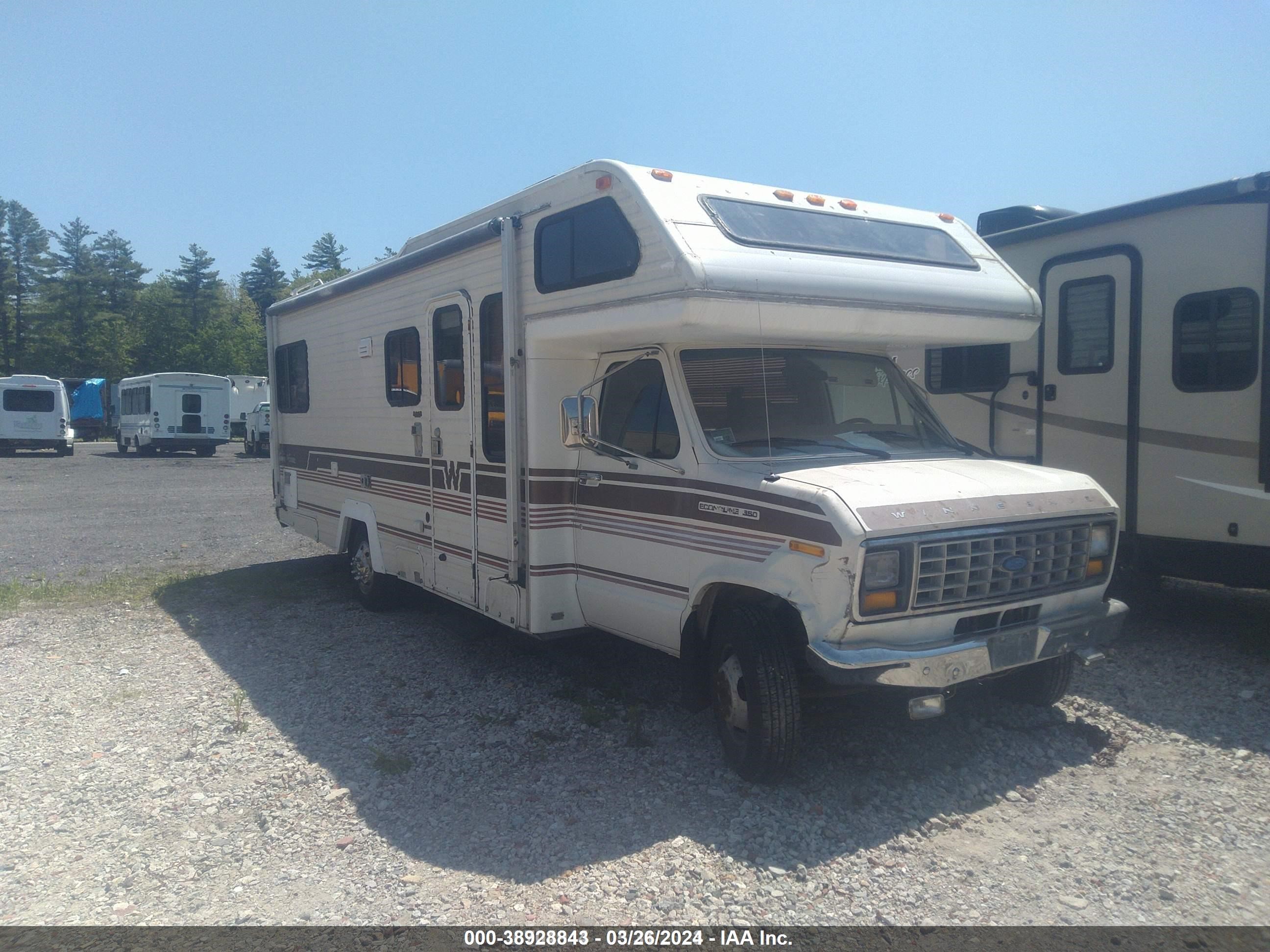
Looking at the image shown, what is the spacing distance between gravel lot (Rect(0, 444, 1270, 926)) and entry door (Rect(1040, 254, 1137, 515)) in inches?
55.0

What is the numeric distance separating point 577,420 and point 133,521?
12.4 meters

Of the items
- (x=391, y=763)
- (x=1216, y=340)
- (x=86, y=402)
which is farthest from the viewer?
(x=86, y=402)

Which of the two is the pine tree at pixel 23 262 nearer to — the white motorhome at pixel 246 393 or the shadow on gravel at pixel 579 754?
the white motorhome at pixel 246 393

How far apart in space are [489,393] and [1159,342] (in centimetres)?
478

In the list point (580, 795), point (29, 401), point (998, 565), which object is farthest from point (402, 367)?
point (29, 401)

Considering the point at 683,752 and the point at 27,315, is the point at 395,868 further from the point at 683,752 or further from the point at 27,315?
the point at 27,315

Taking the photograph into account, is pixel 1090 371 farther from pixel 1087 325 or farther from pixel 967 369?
pixel 967 369

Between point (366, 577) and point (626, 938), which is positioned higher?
point (366, 577)

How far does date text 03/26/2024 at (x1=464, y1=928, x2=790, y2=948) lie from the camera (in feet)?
11.3

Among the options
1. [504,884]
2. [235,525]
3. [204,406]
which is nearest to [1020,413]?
[504,884]

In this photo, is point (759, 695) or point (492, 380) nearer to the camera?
point (759, 695)

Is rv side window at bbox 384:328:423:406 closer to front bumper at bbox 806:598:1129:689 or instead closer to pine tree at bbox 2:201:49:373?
front bumper at bbox 806:598:1129:689

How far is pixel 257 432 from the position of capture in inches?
1220

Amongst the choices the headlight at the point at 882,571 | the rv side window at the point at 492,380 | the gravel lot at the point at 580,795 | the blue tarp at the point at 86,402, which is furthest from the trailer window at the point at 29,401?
the headlight at the point at 882,571
